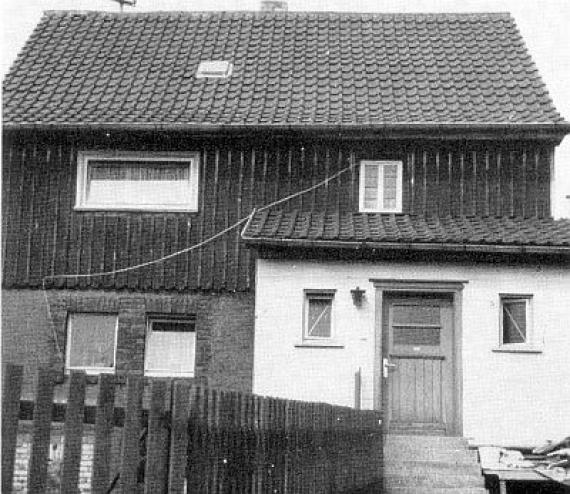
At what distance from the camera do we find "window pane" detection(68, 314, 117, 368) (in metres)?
16.1

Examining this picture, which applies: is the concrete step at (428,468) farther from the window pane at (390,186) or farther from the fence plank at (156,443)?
the fence plank at (156,443)

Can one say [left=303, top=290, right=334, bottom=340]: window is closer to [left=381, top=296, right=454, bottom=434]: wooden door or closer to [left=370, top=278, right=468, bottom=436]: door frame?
[left=370, top=278, right=468, bottom=436]: door frame

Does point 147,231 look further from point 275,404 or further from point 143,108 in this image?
point 275,404

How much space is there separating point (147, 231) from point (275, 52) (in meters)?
4.83

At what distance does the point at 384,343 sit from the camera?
15.0 meters

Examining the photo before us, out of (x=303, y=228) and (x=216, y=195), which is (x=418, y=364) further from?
(x=216, y=195)

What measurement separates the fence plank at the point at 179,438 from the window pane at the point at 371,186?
36.7 ft

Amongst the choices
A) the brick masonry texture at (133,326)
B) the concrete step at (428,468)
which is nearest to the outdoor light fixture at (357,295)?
the brick masonry texture at (133,326)

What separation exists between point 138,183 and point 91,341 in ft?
8.83

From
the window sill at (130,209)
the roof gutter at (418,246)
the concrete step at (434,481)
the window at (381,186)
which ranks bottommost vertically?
the concrete step at (434,481)

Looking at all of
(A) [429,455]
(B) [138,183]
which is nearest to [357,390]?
(A) [429,455]

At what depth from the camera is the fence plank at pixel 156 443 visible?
16.8 feet

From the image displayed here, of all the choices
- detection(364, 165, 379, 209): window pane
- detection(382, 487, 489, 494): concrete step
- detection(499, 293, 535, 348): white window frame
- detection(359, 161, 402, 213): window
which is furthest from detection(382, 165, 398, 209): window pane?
detection(382, 487, 489, 494): concrete step

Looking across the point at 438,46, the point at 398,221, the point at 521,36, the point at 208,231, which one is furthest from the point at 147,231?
the point at 521,36
